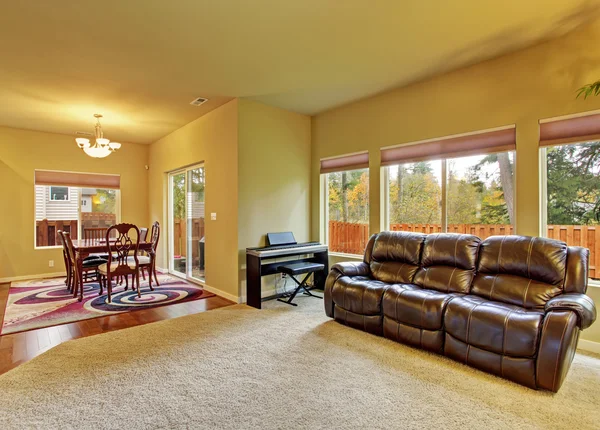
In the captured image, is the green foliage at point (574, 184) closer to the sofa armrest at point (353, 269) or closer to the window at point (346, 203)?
the sofa armrest at point (353, 269)

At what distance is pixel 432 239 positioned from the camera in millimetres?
3422

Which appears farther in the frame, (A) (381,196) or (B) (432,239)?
(A) (381,196)

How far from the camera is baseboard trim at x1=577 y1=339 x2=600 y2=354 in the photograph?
2.83m

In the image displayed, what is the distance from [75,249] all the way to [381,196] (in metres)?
4.23

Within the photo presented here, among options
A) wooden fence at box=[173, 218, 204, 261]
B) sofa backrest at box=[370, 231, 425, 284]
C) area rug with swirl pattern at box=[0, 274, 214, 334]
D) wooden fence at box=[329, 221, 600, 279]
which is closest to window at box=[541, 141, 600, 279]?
wooden fence at box=[329, 221, 600, 279]

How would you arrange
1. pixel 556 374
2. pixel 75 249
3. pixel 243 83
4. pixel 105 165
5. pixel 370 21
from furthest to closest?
pixel 105 165, pixel 75 249, pixel 243 83, pixel 370 21, pixel 556 374

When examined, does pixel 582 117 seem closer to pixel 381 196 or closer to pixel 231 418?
pixel 381 196

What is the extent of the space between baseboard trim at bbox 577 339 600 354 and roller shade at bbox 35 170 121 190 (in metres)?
7.89

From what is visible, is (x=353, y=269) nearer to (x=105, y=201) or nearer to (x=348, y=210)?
(x=348, y=210)

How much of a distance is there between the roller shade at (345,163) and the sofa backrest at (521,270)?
6.88 ft

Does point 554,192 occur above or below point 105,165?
below

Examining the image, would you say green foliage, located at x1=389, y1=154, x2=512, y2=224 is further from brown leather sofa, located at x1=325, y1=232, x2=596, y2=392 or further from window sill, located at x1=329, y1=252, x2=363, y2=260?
window sill, located at x1=329, y1=252, x2=363, y2=260

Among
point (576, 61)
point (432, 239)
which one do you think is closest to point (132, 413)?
point (432, 239)

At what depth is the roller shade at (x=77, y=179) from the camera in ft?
20.2
